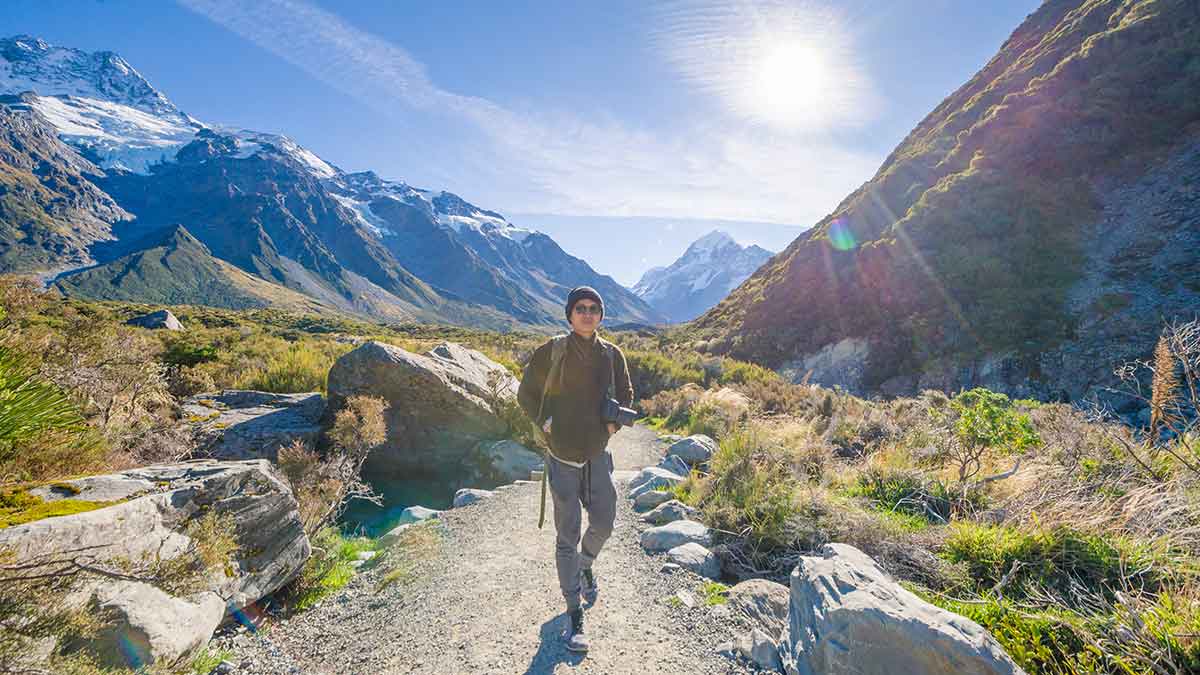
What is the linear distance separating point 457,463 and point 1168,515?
9.35 meters

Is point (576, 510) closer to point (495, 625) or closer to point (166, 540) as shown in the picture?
point (495, 625)

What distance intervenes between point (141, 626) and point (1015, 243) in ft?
101

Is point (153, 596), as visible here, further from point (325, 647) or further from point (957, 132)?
point (957, 132)

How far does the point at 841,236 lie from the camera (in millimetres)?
34656

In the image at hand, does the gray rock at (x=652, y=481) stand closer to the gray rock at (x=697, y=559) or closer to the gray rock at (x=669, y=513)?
the gray rock at (x=669, y=513)

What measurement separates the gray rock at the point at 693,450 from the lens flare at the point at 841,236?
1155 inches

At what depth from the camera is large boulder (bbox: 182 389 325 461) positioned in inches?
269

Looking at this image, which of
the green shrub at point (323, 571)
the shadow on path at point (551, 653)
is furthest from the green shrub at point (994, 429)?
the green shrub at point (323, 571)

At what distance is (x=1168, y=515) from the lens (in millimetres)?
3088

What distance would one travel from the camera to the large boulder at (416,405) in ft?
29.1

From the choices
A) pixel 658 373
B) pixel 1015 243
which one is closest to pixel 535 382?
pixel 658 373

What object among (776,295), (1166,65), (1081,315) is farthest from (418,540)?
(1166,65)

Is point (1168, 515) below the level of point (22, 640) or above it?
below

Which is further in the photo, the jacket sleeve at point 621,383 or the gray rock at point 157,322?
the gray rock at point 157,322
